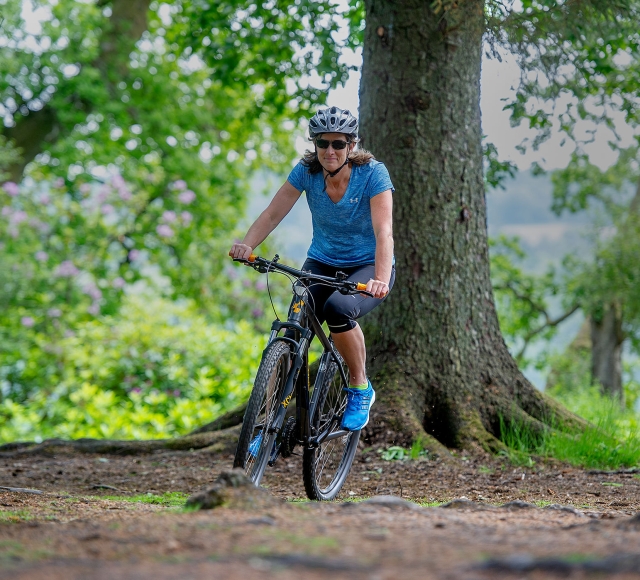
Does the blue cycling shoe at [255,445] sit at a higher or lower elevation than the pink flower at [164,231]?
lower

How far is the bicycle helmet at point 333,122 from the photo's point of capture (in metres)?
4.32

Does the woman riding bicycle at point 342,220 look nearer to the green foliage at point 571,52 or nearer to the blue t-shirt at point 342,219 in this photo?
the blue t-shirt at point 342,219

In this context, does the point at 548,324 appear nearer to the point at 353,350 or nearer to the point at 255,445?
the point at 353,350

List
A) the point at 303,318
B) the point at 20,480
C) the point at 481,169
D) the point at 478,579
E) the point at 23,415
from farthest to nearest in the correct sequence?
the point at 23,415 → the point at 481,169 → the point at 20,480 → the point at 303,318 → the point at 478,579

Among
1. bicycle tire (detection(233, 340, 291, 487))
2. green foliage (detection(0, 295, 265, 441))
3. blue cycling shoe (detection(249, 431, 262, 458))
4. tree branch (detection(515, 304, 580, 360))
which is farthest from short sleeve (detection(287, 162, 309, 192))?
tree branch (detection(515, 304, 580, 360))

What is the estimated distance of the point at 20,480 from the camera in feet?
19.1

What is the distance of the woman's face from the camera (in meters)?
4.40

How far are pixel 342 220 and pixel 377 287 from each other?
2.34 feet

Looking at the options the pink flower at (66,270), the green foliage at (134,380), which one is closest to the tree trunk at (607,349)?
the green foliage at (134,380)

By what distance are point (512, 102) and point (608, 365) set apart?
12041 mm

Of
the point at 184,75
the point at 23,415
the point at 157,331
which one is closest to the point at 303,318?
the point at 157,331

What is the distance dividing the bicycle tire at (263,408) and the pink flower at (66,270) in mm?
9735

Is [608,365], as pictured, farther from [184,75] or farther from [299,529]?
[299,529]

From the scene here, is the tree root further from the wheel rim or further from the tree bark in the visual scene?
the tree bark
